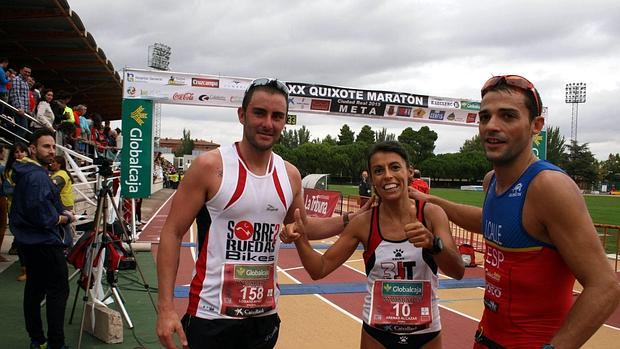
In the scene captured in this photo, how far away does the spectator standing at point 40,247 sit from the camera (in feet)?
14.4

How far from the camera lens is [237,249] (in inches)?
94.7

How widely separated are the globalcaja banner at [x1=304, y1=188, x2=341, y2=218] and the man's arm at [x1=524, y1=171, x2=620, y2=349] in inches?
440

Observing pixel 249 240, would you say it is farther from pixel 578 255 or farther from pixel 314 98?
pixel 314 98

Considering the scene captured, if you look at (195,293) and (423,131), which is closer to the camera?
(195,293)

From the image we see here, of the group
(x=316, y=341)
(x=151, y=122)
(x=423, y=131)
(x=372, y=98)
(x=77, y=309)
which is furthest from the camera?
(x=423, y=131)

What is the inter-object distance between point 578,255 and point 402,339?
118 centimetres

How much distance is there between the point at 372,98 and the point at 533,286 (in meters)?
11.4

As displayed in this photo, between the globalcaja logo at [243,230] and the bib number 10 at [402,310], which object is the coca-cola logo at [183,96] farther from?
the bib number 10 at [402,310]

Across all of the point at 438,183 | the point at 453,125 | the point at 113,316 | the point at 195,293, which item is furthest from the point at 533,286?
the point at 438,183

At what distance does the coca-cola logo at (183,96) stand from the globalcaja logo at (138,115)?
0.80 meters

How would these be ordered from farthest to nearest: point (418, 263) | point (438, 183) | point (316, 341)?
1. point (438, 183)
2. point (316, 341)
3. point (418, 263)

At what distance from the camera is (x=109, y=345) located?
5031mm

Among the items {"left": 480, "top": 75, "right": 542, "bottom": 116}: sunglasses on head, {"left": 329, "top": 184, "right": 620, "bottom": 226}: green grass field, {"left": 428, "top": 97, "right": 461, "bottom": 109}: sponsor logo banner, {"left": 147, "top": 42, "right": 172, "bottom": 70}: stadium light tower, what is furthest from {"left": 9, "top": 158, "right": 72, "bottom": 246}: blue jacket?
{"left": 147, "top": 42, "right": 172, "bottom": 70}: stadium light tower

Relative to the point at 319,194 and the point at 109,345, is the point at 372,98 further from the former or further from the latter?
the point at 109,345
